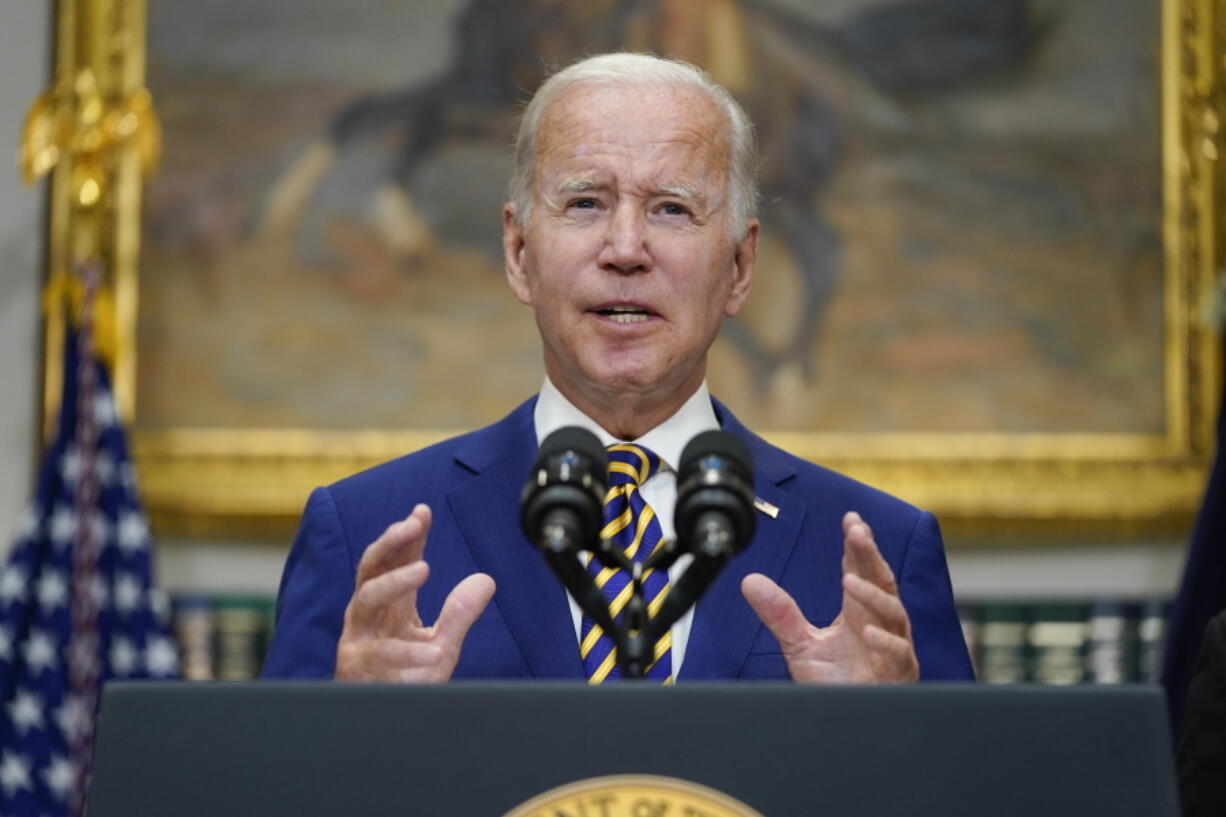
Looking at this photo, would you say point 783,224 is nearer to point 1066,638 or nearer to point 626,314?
point 1066,638

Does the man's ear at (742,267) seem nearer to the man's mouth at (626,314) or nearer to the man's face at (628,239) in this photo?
the man's face at (628,239)

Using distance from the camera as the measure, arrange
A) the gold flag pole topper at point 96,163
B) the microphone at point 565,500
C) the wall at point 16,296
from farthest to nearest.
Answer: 1. the wall at point 16,296
2. the gold flag pole topper at point 96,163
3. the microphone at point 565,500

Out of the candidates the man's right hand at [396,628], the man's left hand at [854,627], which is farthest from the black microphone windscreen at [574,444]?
the man's left hand at [854,627]

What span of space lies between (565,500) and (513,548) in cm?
101

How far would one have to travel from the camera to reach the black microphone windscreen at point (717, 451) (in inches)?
79.8

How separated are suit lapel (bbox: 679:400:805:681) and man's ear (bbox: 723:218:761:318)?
8.7 inches

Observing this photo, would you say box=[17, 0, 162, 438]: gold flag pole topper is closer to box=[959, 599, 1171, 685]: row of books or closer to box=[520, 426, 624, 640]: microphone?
box=[959, 599, 1171, 685]: row of books

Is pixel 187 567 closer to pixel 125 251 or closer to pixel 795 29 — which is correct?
pixel 125 251

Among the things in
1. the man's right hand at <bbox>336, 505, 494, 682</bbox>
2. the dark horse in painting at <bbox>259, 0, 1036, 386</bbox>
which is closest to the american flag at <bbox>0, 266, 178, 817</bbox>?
the dark horse in painting at <bbox>259, 0, 1036, 386</bbox>

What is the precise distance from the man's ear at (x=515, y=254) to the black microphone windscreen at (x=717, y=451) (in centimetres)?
119

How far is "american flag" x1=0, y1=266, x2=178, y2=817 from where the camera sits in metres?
5.46

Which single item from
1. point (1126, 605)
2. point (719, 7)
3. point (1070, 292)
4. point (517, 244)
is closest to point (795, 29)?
point (719, 7)

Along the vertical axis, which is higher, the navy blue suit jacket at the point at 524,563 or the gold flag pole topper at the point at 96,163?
the gold flag pole topper at the point at 96,163

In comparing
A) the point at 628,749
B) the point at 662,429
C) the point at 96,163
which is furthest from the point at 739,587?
the point at 96,163
